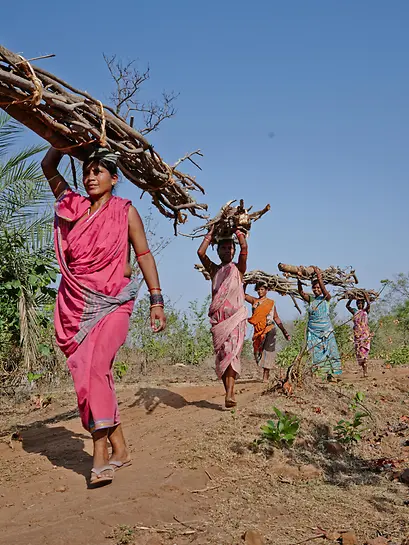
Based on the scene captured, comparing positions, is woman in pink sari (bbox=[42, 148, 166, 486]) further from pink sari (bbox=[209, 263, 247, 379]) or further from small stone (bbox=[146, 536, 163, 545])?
pink sari (bbox=[209, 263, 247, 379])

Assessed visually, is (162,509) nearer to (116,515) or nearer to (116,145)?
(116,515)

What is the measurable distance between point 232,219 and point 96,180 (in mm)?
2543

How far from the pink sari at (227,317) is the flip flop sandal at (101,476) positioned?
119 inches

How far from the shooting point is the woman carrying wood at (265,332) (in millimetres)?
10562

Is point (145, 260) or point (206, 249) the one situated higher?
point (206, 249)

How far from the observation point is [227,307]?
699cm

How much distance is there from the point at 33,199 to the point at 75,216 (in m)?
2.84

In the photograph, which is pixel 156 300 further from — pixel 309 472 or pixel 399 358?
pixel 399 358

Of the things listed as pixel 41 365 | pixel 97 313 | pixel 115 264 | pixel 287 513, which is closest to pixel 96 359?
pixel 97 313

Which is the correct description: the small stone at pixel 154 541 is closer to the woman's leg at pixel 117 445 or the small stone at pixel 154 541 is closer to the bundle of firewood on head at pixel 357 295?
the woman's leg at pixel 117 445

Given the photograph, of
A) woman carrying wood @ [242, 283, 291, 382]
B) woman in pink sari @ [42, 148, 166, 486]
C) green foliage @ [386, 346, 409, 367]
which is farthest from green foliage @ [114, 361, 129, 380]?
green foliage @ [386, 346, 409, 367]

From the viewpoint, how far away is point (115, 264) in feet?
13.7

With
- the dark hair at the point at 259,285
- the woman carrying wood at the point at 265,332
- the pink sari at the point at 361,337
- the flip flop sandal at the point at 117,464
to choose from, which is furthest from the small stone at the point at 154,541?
the dark hair at the point at 259,285

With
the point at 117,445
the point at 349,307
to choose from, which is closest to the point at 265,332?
the point at 349,307
